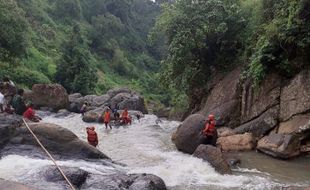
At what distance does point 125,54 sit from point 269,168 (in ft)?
228

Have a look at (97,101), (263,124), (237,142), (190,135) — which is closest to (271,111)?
(263,124)

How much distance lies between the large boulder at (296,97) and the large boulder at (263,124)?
0.35m

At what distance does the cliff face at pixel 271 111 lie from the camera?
17.1 metres

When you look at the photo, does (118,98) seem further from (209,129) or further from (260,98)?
(209,129)

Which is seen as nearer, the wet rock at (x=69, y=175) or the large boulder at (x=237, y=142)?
the wet rock at (x=69, y=175)

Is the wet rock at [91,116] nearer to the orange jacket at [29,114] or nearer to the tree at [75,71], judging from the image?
the orange jacket at [29,114]

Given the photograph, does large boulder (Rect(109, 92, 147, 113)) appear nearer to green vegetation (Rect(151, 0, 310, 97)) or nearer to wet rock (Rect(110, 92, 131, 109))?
wet rock (Rect(110, 92, 131, 109))

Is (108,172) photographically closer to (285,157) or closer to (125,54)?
(285,157)

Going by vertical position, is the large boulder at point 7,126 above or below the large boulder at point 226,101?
below

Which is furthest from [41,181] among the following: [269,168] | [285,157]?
[285,157]

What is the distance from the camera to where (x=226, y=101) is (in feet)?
75.5

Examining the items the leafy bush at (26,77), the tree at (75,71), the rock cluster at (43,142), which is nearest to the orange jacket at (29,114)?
the rock cluster at (43,142)

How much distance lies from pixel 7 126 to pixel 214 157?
6.96 meters

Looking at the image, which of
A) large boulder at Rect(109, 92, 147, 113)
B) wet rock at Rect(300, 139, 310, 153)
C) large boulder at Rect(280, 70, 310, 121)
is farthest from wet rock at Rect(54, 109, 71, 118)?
wet rock at Rect(300, 139, 310, 153)
